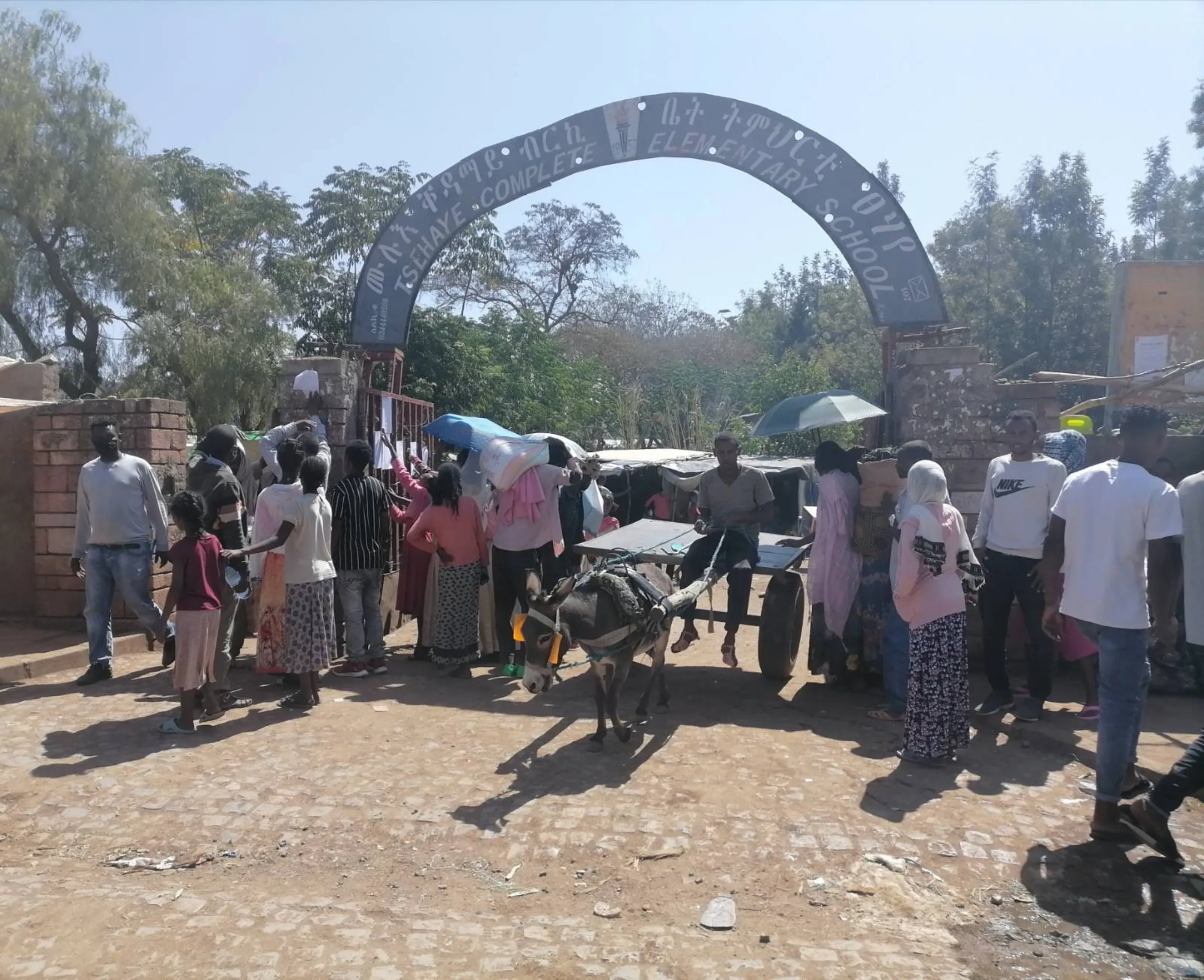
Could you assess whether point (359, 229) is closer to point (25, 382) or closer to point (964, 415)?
point (25, 382)

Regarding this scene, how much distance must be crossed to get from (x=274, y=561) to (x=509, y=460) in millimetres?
1805

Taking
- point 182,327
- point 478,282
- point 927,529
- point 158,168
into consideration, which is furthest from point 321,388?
point 478,282

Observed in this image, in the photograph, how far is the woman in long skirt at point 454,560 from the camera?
733 cm

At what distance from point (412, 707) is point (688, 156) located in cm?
559

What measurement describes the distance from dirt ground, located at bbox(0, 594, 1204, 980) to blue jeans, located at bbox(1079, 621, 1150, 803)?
1.09ft

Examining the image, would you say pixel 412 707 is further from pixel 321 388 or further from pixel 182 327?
pixel 182 327

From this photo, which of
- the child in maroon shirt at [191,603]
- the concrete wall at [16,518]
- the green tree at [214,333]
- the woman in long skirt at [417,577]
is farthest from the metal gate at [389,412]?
the green tree at [214,333]

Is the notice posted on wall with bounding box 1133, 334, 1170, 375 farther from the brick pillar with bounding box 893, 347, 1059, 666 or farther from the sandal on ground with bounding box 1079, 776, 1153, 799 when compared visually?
the sandal on ground with bounding box 1079, 776, 1153, 799

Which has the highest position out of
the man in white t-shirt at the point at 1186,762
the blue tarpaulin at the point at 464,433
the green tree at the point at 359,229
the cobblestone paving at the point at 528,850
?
the green tree at the point at 359,229

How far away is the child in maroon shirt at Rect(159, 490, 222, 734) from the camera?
5.70 meters

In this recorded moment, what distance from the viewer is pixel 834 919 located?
366 cm

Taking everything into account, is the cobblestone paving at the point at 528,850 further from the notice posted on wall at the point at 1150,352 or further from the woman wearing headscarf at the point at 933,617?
the notice posted on wall at the point at 1150,352

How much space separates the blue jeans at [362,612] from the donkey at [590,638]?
7.36 feet

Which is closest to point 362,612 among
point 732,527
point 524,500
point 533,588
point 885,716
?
point 524,500
